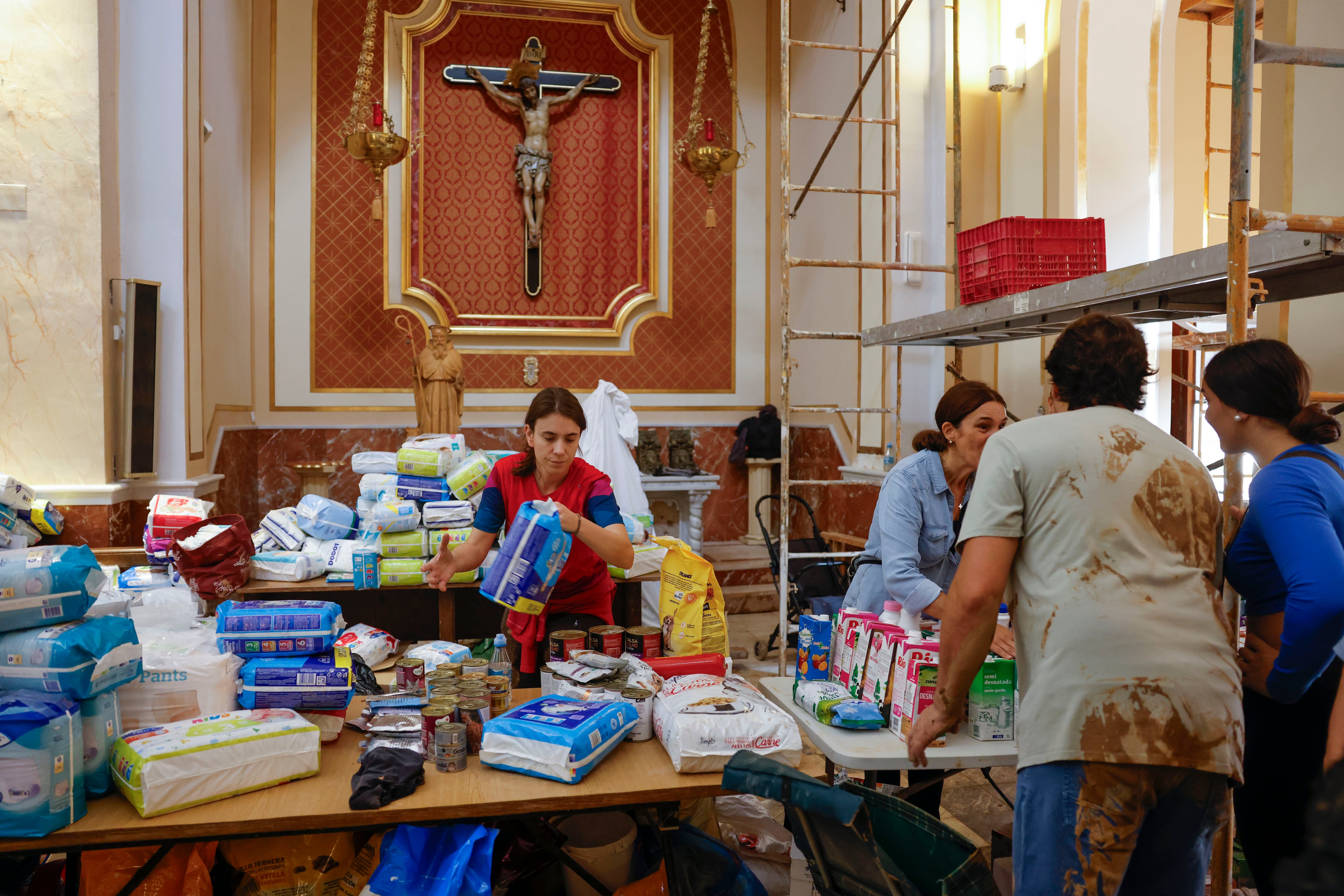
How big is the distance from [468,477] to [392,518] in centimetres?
47

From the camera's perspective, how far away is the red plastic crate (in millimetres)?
3271

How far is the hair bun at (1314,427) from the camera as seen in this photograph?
1635 millimetres

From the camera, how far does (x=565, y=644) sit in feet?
7.43

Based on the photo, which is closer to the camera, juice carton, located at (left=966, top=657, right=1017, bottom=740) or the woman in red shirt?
juice carton, located at (left=966, top=657, right=1017, bottom=740)


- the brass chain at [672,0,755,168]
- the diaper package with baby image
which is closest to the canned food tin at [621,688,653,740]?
the diaper package with baby image

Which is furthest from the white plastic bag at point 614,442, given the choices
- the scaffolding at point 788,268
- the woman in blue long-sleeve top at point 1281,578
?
the woman in blue long-sleeve top at point 1281,578

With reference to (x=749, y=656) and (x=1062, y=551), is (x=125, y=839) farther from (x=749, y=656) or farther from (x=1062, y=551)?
(x=749, y=656)

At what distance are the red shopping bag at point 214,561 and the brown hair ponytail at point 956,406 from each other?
2661 mm

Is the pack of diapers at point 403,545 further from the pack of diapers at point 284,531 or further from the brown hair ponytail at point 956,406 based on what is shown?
the brown hair ponytail at point 956,406

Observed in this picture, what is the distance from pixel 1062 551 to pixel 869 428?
14.1 ft

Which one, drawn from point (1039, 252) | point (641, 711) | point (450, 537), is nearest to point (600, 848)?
point (641, 711)

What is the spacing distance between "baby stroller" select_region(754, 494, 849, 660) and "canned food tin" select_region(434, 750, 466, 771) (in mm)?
2094

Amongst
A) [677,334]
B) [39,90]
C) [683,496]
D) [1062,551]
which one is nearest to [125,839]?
[1062,551]

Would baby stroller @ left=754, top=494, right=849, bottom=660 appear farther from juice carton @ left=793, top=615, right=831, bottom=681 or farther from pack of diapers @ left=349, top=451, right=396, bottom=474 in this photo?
pack of diapers @ left=349, top=451, right=396, bottom=474
